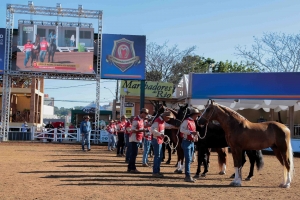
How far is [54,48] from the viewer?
1162 inches

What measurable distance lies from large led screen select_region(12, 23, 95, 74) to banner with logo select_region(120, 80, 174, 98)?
15.5 feet

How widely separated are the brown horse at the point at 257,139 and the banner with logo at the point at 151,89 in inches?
878

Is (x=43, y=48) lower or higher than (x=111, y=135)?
higher

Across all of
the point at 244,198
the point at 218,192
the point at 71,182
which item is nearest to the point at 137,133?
the point at 71,182

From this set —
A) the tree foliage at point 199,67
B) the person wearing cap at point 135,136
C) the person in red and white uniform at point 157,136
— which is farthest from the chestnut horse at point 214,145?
the tree foliage at point 199,67

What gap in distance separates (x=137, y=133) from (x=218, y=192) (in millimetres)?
4193

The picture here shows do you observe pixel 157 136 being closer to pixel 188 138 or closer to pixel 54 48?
pixel 188 138

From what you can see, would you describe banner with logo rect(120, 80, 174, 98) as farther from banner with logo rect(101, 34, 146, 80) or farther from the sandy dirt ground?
the sandy dirt ground

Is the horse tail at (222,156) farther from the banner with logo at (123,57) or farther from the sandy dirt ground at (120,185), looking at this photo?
the banner with logo at (123,57)

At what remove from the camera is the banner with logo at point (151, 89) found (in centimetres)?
3328

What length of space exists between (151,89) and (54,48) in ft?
28.9

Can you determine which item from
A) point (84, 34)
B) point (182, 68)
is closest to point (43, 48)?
point (84, 34)

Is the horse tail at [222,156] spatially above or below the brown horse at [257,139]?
below

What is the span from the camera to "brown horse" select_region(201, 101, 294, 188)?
10.4 metres
